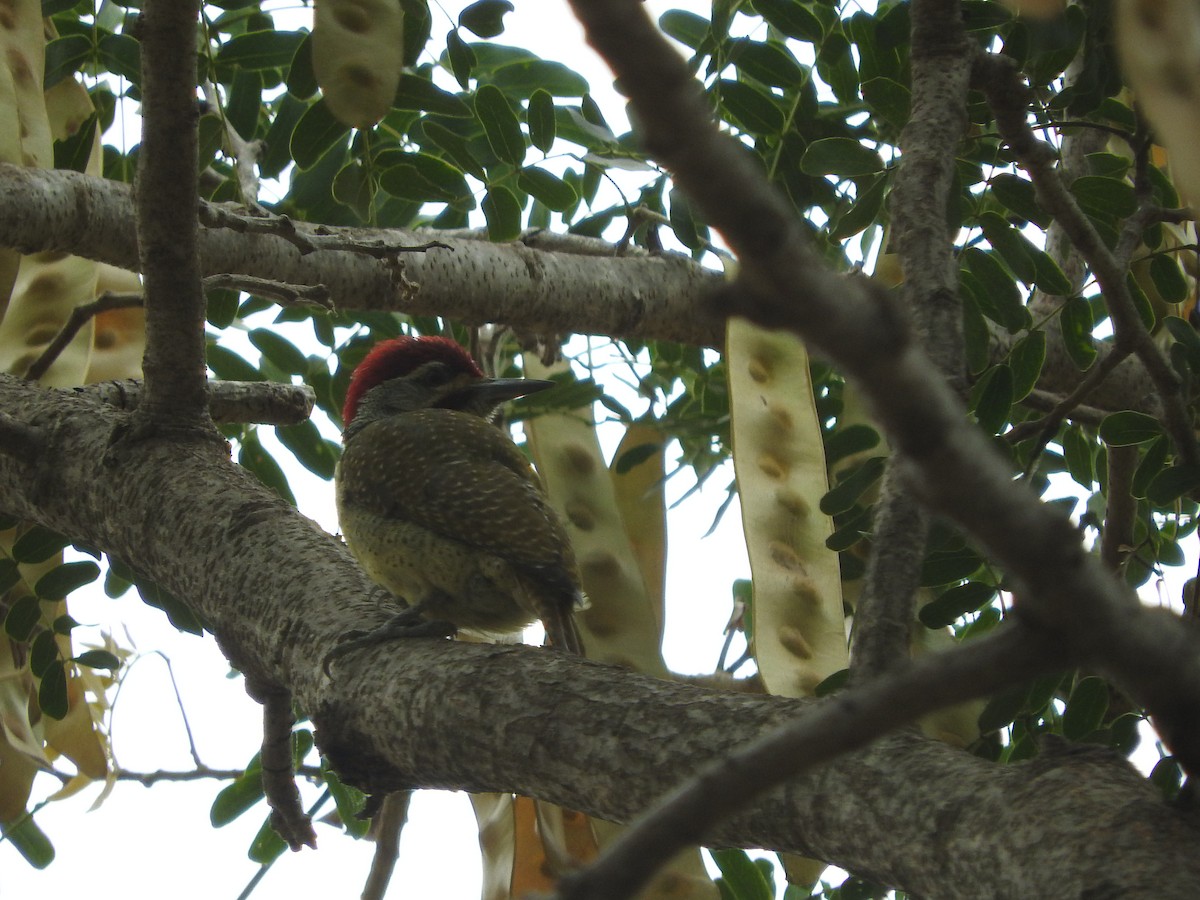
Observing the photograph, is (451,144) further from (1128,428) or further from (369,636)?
(1128,428)

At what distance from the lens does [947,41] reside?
1.93m

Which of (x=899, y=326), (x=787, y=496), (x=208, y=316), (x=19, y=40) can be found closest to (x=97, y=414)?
(x=208, y=316)

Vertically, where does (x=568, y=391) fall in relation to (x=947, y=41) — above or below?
above

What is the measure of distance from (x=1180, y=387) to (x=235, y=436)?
247 cm

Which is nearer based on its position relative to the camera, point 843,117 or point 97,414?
point 97,414

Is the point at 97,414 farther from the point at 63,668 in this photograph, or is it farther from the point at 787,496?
the point at 787,496

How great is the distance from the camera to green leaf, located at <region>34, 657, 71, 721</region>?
278 cm

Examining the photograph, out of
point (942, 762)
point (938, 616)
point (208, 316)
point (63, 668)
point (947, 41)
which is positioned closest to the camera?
point (942, 762)

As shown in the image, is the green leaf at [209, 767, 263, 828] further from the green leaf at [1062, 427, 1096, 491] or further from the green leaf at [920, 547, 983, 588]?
the green leaf at [1062, 427, 1096, 491]

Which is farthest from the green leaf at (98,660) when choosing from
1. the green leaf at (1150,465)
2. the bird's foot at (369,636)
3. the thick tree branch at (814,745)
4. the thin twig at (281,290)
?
the thick tree branch at (814,745)

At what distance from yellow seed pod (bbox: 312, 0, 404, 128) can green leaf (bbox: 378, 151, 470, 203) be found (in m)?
0.63

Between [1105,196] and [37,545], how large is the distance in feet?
7.81

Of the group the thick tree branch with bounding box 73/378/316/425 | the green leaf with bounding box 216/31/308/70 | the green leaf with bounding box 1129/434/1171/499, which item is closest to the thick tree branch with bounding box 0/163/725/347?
the thick tree branch with bounding box 73/378/316/425

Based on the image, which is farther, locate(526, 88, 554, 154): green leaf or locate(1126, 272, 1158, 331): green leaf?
locate(526, 88, 554, 154): green leaf
